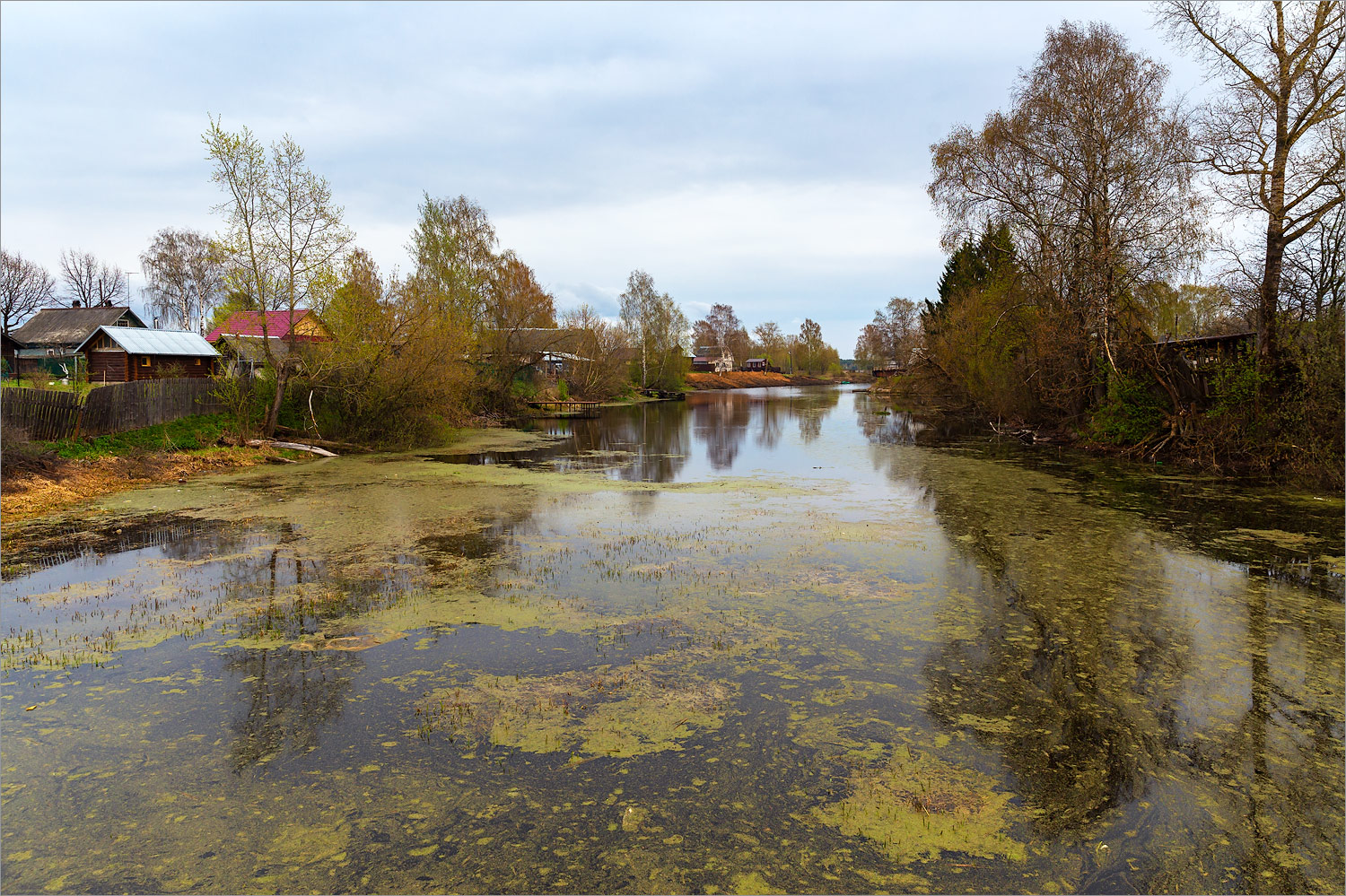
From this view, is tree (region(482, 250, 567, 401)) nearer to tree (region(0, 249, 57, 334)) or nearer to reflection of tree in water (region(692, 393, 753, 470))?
reflection of tree in water (region(692, 393, 753, 470))

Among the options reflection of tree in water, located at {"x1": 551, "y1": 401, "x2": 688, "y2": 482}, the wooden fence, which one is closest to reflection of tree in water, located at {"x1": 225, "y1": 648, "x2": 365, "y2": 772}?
reflection of tree in water, located at {"x1": 551, "y1": 401, "x2": 688, "y2": 482}

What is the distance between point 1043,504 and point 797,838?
970cm

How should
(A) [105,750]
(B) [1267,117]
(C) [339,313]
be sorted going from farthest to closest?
(C) [339,313] → (B) [1267,117] → (A) [105,750]

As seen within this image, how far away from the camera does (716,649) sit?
5.56m

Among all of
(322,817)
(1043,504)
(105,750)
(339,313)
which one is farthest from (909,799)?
(339,313)

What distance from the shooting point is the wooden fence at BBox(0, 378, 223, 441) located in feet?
46.2

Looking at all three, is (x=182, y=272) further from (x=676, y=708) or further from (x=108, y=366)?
(x=676, y=708)

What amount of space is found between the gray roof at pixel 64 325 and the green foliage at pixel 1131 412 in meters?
40.2

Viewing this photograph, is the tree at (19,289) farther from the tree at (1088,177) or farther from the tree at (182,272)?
the tree at (1088,177)

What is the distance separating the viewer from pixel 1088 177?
17.5 metres

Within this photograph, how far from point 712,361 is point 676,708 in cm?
10483

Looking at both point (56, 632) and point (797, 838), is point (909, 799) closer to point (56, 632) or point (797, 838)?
point (797, 838)

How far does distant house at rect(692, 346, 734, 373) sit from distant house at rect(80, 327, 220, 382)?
72915 millimetres

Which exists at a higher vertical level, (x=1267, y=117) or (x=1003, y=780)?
(x=1267, y=117)
